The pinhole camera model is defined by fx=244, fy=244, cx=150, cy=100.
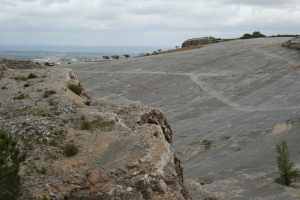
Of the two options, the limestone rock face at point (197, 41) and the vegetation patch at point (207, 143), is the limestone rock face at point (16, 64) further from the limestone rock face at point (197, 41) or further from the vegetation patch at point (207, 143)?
the limestone rock face at point (197, 41)

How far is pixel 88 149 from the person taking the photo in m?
10.8

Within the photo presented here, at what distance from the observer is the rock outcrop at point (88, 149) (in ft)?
28.2

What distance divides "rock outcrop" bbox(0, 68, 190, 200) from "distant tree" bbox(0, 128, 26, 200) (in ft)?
1.05

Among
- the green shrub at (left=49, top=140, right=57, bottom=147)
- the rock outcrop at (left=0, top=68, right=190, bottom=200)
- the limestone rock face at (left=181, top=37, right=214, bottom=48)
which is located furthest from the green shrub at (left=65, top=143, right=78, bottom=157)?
the limestone rock face at (left=181, top=37, right=214, bottom=48)

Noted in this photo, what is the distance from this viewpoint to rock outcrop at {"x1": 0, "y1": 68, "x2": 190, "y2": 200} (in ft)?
28.2

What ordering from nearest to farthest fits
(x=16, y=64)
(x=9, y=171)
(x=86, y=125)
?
(x=9, y=171), (x=86, y=125), (x=16, y=64)

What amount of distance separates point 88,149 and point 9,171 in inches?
131

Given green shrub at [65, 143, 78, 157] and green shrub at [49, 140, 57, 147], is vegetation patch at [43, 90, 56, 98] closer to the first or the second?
green shrub at [49, 140, 57, 147]

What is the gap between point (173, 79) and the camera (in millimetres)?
43188

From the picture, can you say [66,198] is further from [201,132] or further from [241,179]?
[201,132]

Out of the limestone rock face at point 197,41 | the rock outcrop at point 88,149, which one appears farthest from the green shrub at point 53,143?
the limestone rock face at point 197,41

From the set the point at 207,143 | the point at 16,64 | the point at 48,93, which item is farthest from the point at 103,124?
the point at 16,64

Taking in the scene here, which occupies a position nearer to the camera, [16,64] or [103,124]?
[103,124]

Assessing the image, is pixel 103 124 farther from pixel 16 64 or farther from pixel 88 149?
pixel 16 64
